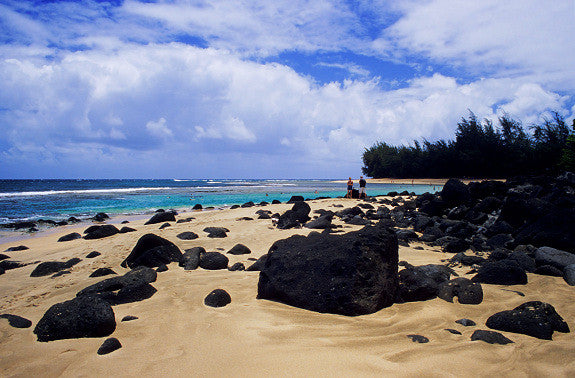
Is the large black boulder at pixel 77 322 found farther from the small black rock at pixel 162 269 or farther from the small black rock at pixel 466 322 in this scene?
the small black rock at pixel 466 322

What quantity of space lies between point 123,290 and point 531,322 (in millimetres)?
4854

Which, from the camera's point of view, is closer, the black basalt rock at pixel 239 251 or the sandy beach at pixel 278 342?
the sandy beach at pixel 278 342

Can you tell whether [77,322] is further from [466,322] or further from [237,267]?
[466,322]

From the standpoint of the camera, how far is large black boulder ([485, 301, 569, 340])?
123 inches

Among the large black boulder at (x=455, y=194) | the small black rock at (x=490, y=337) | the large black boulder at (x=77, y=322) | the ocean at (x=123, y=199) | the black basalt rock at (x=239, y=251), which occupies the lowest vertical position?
the ocean at (x=123, y=199)

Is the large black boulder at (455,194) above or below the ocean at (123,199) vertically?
above

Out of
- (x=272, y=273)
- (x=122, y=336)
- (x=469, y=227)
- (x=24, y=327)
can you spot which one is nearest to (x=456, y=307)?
(x=272, y=273)

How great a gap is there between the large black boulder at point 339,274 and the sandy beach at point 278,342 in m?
0.14

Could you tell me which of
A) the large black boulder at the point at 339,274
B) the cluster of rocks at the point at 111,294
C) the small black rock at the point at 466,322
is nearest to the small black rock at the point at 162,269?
the cluster of rocks at the point at 111,294

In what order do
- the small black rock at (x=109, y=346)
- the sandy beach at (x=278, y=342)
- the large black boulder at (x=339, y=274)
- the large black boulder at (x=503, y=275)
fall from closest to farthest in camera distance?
the sandy beach at (x=278, y=342)
the small black rock at (x=109, y=346)
the large black boulder at (x=339, y=274)
the large black boulder at (x=503, y=275)

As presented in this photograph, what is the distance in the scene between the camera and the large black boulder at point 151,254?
20.3 feet

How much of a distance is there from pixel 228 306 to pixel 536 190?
12942 millimetres

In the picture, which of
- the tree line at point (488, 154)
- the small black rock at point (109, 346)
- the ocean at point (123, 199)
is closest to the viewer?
the small black rock at point (109, 346)

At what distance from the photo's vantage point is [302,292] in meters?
3.92
